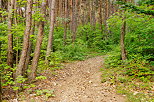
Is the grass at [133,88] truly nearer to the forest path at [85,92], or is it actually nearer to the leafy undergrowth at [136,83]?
the leafy undergrowth at [136,83]

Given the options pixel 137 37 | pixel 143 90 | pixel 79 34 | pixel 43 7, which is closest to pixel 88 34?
pixel 79 34

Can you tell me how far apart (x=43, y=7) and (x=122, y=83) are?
16.8 ft

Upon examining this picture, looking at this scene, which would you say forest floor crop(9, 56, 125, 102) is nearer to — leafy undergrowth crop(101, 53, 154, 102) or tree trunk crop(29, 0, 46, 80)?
leafy undergrowth crop(101, 53, 154, 102)

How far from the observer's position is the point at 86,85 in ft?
21.8

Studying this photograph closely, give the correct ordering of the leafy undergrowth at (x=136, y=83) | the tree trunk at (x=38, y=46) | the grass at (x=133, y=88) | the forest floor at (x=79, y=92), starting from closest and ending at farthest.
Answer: the grass at (x=133, y=88) → the leafy undergrowth at (x=136, y=83) → the forest floor at (x=79, y=92) → the tree trunk at (x=38, y=46)

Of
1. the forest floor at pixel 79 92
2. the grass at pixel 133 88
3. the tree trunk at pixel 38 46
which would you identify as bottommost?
the forest floor at pixel 79 92

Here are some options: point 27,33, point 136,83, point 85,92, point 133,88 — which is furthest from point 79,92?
point 27,33

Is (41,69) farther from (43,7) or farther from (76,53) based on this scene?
(76,53)

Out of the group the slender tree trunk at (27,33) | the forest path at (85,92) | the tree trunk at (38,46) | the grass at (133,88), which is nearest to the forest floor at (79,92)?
the forest path at (85,92)

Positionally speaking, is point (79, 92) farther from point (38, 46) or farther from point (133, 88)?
point (38, 46)

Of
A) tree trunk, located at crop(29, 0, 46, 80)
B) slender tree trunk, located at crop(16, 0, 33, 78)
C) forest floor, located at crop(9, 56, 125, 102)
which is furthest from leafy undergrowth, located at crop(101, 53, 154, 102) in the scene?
slender tree trunk, located at crop(16, 0, 33, 78)

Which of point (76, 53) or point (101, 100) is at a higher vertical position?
point (76, 53)

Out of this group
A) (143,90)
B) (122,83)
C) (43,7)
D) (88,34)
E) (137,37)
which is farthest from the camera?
(88,34)

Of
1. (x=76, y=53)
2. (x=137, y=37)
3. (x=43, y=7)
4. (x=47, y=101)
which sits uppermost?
(x=43, y=7)
